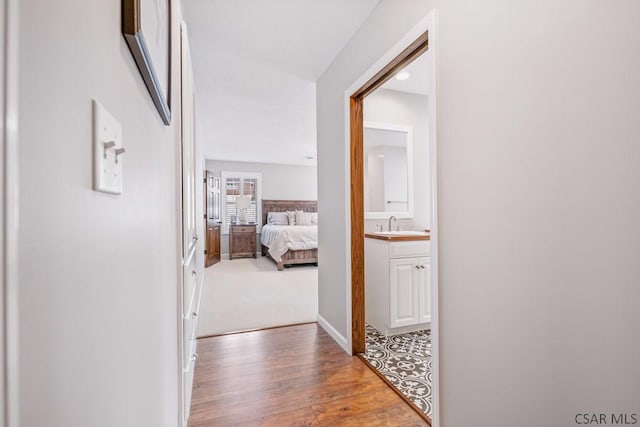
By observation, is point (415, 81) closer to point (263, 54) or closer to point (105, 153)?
point (263, 54)

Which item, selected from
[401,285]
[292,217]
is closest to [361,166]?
[401,285]

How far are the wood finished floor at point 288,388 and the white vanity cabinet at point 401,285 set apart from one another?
1.80ft

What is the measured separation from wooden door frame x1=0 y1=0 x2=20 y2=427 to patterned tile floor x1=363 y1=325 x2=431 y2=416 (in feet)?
6.19

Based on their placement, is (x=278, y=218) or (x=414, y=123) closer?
(x=414, y=123)

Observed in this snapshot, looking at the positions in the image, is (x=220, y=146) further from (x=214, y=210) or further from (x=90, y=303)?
(x=90, y=303)

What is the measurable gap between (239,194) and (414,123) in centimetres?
555

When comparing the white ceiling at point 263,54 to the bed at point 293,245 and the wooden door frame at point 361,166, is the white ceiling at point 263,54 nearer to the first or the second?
the wooden door frame at point 361,166

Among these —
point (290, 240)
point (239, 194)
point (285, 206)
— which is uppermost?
point (239, 194)

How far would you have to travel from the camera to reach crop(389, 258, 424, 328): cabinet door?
2.59 metres

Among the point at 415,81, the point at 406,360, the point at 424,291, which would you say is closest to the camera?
the point at 406,360

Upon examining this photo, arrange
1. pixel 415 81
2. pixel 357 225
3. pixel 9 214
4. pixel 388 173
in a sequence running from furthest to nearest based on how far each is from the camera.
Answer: pixel 388 173, pixel 415 81, pixel 357 225, pixel 9 214

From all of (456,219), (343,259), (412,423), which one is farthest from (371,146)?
(412,423)

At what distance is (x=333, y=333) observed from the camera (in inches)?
103

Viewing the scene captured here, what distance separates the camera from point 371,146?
339cm
